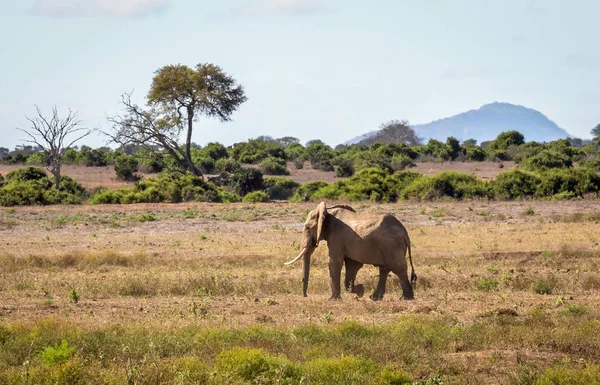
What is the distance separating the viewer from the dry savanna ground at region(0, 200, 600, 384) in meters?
11.3

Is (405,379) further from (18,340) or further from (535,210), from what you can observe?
(535,210)

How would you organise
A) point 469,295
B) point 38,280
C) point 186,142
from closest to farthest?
1. point 469,295
2. point 38,280
3. point 186,142

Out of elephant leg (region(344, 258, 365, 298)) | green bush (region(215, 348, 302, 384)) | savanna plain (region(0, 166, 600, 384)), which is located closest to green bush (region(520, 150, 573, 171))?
savanna plain (region(0, 166, 600, 384))

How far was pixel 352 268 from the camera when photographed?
55.0ft

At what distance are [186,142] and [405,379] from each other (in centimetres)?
5014

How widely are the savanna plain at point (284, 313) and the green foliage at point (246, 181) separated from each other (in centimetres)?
2288

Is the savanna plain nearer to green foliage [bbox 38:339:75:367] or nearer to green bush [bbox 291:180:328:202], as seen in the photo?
green foliage [bbox 38:339:75:367]

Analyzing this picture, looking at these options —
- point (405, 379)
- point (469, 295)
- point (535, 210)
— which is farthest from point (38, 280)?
point (535, 210)

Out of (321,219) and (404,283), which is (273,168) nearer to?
(321,219)

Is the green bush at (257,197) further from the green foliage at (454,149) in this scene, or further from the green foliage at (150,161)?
the green foliage at (454,149)

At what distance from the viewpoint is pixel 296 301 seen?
1567cm

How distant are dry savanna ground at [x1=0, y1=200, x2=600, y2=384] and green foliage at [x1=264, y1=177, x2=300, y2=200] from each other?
63.6 ft

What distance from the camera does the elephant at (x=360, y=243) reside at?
1606 centimetres

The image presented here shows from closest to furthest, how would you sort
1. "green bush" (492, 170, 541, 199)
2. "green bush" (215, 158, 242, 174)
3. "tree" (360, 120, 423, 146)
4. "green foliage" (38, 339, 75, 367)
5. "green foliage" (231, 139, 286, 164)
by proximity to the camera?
1. "green foliage" (38, 339, 75, 367)
2. "green bush" (492, 170, 541, 199)
3. "green bush" (215, 158, 242, 174)
4. "green foliage" (231, 139, 286, 164)
5. "tree" (360, 120, 423, 146)
